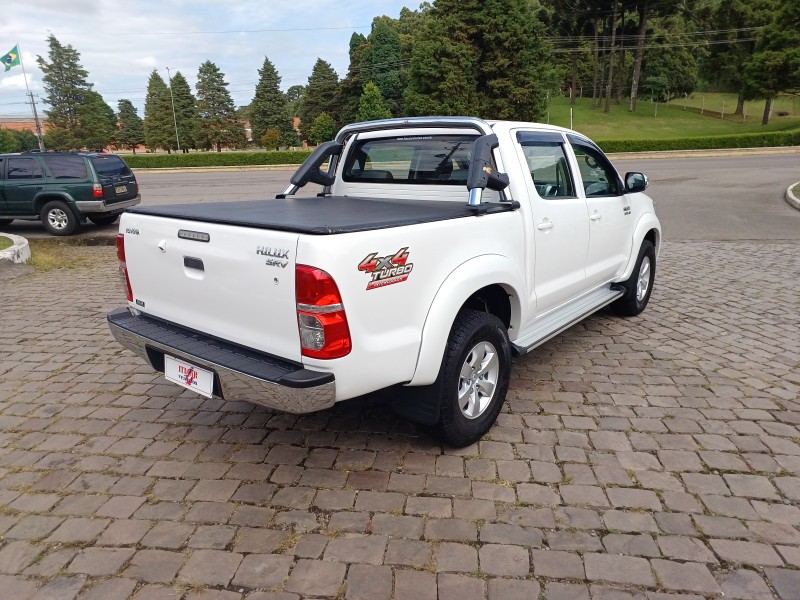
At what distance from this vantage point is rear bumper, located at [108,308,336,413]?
105 inches

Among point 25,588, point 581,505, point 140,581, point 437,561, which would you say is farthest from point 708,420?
point 25,588

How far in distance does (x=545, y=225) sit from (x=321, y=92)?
207ft

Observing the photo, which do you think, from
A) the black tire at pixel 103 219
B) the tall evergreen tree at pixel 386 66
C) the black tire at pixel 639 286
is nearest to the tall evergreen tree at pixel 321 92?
the tall evergreen tree at pixel 386 66

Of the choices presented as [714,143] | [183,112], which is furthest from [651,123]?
[183,112]

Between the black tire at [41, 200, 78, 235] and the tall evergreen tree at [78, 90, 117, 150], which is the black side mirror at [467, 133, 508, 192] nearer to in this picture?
the black tire at [41, 200, 78, 235]

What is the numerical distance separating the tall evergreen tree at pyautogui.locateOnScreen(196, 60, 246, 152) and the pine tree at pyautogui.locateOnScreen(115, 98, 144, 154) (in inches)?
685

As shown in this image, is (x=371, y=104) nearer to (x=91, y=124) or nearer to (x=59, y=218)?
(x=91, y=124)

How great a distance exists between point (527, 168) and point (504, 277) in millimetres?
919

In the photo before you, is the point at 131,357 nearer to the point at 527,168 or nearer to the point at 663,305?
the point at 527,168

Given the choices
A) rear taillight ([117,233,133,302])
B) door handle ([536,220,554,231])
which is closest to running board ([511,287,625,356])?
door handle ([536,220,554,231])

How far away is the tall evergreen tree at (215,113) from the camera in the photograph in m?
63.4

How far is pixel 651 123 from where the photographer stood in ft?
168

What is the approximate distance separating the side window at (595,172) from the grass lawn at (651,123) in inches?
1663

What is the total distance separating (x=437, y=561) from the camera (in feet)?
8.42
